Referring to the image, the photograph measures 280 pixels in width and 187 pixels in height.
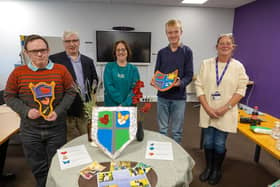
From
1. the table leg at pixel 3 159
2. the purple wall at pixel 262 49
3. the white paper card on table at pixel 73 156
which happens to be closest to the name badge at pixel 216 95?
the white paper card on table at pixel 73 156

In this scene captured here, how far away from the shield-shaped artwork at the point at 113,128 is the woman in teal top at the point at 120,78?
1.81 ft

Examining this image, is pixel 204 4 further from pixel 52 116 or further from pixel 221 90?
pixel 52 116

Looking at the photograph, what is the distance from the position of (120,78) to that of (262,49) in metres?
3.98

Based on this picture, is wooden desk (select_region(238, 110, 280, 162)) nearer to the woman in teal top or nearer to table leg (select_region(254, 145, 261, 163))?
table leg (select_region(254, 145, 261, 163))

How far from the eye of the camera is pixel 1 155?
2.10 meters

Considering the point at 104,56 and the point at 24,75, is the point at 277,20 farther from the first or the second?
the point at 24,75

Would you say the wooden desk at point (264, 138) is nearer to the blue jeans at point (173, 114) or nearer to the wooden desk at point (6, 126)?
the blue jeans at point (173, 114)

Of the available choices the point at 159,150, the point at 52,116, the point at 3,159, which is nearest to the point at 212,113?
the point at 159,150

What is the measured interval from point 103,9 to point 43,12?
4.96 ft

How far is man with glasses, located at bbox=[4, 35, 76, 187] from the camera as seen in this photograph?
1374 mm

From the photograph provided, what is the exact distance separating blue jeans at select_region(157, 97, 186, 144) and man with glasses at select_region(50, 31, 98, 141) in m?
0.78

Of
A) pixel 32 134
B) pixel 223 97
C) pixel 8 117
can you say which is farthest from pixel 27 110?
pixel 223 97

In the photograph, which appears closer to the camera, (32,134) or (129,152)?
(129,152)

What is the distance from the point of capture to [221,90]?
1839 mm
